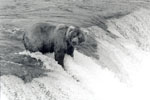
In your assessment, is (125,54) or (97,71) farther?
(125,54)

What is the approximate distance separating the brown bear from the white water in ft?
0.54

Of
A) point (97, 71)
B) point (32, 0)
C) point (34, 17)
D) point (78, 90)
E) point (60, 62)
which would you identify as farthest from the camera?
point (32, 0)

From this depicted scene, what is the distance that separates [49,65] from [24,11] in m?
3.98

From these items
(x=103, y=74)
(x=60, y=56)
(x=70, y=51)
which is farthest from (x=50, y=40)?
(x=103, y=74)

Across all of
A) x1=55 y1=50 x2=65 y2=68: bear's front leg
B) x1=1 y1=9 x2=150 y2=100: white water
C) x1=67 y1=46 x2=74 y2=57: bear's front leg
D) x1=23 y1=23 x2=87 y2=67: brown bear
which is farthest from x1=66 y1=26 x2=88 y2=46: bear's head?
x1=1 y1=9 x2=150 y2=100: white water

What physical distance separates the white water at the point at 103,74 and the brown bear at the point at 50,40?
16cm

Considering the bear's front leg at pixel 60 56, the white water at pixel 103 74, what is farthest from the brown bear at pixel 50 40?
the white water at pixel 103 74

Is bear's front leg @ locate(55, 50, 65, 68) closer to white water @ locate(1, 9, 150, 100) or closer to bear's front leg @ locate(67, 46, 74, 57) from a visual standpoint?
white water @ locate(1, 9, 150, 100)

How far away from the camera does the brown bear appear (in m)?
7.16

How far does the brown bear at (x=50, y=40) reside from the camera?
23.5ft

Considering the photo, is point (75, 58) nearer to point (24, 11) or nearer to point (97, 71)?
point (97, 71)

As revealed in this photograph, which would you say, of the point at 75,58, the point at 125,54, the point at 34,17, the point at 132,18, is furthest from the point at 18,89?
the point at 132,18

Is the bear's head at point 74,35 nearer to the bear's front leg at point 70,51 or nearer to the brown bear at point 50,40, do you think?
the brown bear at point 50,40

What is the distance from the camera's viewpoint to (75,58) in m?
7.85
